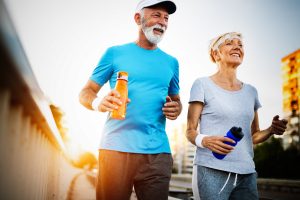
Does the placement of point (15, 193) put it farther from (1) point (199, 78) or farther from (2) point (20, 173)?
(1) point (199, 78)

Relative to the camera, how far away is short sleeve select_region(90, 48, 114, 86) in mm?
2938

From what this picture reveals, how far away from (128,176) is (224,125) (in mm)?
952

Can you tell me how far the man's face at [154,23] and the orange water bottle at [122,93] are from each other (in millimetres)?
620

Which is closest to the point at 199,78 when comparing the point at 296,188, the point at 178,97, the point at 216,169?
the point at 178,97

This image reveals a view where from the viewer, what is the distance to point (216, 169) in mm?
2773

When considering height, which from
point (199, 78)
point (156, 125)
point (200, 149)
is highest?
point (199, 78)

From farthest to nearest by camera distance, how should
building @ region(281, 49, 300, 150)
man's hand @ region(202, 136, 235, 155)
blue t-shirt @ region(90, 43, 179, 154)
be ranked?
building @ region(281, 49, 300, 150) < blue t-shirt @ region(90, 43, 179, 154) < man's hand @ region(202, 136, 235, 155)

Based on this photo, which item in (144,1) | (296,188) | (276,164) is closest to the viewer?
(144,1)

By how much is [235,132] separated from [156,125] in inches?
25.8

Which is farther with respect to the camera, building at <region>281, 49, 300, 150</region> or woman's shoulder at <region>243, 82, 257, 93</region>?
building at <region>281, 49, 300, 150</region>

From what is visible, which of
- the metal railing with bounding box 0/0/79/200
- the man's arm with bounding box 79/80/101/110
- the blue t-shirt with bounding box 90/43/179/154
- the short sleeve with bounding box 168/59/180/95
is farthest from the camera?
the short sleeve with bounding box 168/59/180/95

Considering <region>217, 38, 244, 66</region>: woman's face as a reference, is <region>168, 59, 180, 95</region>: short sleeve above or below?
below

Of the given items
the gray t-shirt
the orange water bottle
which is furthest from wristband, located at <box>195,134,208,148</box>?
the orange water bottle

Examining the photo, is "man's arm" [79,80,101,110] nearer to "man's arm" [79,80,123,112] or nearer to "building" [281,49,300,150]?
"man's arm" [79,80,123,112]
